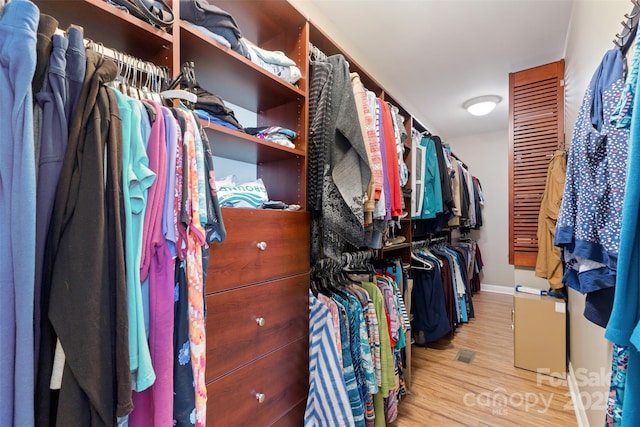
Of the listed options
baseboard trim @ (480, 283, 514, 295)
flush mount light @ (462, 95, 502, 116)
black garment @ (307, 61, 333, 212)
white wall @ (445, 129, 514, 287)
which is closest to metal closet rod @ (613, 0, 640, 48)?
black garment @ (307, 61, 333, 212)

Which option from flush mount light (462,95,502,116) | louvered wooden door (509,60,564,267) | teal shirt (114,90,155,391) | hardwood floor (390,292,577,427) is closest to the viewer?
teal shirt (114,90,155,391)

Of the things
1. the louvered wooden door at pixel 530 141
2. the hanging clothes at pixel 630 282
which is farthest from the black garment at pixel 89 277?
the louvered wooden door at pixel 530 141

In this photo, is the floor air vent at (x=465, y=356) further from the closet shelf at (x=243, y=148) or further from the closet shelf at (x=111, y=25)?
the closet shelf at (x=111, y=25)

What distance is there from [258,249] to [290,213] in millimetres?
222

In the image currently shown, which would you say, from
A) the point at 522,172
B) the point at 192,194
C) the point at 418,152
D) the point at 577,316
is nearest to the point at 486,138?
the point at 522,172

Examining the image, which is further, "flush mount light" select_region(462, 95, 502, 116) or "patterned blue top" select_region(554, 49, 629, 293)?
"flush mount light" select_region(462, 95, 502, 116)

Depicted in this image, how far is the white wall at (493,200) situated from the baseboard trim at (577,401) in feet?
9.03

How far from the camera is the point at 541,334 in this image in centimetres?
212

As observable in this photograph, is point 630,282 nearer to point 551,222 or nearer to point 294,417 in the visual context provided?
point 294,417

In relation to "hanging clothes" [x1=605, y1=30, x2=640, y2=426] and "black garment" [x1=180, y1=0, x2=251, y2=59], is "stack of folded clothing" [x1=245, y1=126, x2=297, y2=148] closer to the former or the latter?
"black garment" [x1=180, y1=0, x2=251, y2=59]

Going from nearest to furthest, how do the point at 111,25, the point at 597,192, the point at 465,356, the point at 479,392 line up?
the point at 111,25
the point at 597,192
the point at 479,392
the point at 465,356

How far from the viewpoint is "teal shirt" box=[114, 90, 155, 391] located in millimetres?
566

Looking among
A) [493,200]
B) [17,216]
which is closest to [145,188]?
[17,216]

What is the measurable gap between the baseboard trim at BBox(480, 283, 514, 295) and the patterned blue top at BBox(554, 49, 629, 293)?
4090 mm
